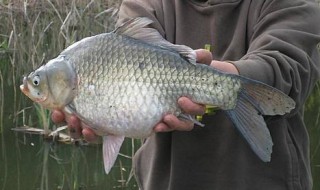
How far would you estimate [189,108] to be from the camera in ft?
5.83

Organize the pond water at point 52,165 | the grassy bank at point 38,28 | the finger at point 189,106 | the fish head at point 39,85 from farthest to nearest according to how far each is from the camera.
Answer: the grassy bank at point 38,28 → the pond water at point 52,165 → the fish head at point 39,85 → the finger at point 189,106

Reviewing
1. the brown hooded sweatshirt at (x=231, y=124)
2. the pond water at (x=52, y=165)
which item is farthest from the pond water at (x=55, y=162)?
the brown hooded sweatshirt at (x=231, y=124)

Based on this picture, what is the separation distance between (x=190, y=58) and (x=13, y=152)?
376cm

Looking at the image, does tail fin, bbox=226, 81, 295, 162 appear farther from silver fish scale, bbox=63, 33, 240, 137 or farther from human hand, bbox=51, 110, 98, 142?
human hand, bbox=51, 110, 98, 142

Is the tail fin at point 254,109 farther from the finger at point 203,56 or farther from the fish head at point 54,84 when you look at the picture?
the fish head at point 54,84

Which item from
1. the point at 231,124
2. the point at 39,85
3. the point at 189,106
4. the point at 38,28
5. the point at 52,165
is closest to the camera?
the point at 189,106

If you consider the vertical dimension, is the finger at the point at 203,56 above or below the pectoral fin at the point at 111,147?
above

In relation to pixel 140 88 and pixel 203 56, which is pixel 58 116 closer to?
pixel 140 88

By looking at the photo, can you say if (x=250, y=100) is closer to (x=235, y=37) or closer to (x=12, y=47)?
(x=235, y=37)

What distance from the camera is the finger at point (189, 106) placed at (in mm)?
1772

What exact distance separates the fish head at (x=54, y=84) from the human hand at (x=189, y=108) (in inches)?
9.4

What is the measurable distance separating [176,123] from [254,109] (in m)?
0.19

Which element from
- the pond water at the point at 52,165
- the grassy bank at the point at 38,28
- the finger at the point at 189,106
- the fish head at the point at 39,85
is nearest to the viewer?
the finger at the point at 189,106

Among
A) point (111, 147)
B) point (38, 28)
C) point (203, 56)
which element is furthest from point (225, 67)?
point (38, 28)
